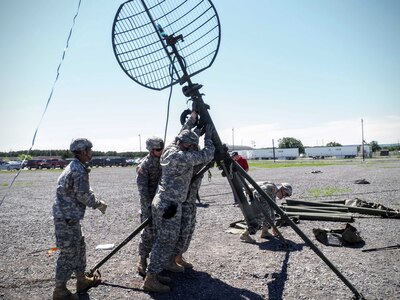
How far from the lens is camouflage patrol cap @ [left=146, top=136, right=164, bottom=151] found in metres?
5.14

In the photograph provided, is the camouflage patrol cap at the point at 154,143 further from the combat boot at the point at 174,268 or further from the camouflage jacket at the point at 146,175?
the combat boot at the point at 174,268

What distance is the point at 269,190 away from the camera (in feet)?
23.2

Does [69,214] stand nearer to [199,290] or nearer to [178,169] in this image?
[178,169]

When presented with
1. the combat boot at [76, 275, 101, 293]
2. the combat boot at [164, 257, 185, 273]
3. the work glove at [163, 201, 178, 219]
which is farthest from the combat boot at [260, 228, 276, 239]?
the combat boot at [76, 275, 101, 293]

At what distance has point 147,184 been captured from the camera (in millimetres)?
5355

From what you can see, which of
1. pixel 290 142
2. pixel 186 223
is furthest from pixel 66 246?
pixel 290 142

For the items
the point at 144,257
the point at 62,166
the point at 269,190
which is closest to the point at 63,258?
the point at 144,257

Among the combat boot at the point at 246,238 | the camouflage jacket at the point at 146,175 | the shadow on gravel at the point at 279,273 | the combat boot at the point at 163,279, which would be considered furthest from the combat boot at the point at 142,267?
the combat boot at the point at 246,238

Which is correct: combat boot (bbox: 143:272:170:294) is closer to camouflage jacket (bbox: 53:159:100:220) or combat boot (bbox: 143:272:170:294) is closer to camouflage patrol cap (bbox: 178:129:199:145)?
camouflage jacket (bbox: 53:159:100:220)

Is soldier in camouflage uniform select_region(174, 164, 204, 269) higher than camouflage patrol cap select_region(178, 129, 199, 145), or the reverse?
camouflage patrol cap select_region(178, 129, 199, 145)

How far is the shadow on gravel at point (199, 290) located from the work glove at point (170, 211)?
1.15 metres

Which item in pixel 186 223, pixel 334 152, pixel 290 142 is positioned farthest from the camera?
pixel 290 142

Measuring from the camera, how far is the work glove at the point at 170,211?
443cm

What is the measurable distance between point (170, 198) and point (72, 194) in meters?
1.39
